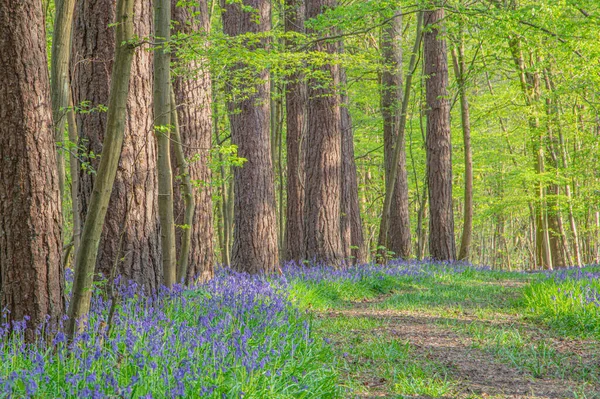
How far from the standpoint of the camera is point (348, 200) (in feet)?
47.1

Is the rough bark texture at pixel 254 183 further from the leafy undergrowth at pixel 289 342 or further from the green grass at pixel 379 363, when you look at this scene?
the green grass at pixel 379 363

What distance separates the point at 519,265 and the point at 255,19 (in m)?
42.5

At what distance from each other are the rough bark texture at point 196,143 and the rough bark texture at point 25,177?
3786mm

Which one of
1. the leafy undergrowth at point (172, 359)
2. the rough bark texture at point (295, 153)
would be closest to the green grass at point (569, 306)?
the leafy undergrowth at point (172, 359)

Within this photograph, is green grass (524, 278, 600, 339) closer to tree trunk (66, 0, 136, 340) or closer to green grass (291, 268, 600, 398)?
green grass (291, 268, 600, 398)

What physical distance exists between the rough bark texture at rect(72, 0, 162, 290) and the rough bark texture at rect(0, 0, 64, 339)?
1.47 metres

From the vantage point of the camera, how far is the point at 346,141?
48.1ft

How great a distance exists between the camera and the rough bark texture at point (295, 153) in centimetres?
1262

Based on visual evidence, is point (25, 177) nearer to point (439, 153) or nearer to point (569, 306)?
point (569, 306)

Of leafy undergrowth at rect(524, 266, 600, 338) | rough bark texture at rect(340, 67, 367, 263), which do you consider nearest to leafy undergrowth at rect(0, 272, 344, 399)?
leafy undergrowth at rect(524, 266, 600, 338)

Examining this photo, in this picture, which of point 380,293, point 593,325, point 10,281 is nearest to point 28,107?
point 10,281

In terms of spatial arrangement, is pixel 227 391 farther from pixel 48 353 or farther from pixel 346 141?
pixel 346 141

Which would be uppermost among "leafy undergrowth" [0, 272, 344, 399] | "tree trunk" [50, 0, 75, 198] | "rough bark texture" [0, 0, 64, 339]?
"tree trunk" [50, 0, 75, 198]

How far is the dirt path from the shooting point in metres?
4.79
